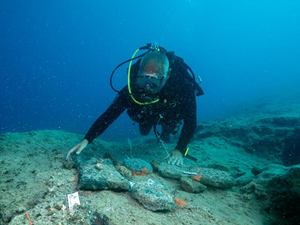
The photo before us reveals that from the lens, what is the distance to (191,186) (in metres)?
2.76

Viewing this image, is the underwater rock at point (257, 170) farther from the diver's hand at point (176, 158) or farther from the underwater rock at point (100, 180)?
the underwater rock at point (100, 180)

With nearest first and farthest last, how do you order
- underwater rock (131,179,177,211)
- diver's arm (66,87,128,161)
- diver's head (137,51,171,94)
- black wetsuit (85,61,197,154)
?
underwater rock (131,179,177,211), diver's arm (66,87,128,161), diver's head (137,51,171,94), black wetsuit (85,61,197,154)

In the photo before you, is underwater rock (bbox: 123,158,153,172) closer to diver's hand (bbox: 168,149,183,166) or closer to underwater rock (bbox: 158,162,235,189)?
underwater rock (bbox: 158,162,235,189)

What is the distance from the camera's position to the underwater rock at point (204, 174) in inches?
118

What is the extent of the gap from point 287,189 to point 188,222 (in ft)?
6.08

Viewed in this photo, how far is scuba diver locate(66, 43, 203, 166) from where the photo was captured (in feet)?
12.6

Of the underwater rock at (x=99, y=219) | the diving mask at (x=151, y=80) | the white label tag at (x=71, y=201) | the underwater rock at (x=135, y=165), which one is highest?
the diving mask at (x=151, y=80)

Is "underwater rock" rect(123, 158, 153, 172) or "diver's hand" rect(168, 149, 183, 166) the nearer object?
"underwater rock" rect(123, 158, 153, 172)

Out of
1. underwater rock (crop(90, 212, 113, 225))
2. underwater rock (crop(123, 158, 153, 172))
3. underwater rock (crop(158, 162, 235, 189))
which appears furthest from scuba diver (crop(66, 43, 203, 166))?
underwater rock (crop(90, 212, 113, 225))

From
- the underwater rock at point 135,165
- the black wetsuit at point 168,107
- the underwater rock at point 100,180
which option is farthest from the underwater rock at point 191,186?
the black wetsuit at point 168,107

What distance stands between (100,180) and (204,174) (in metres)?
1.97

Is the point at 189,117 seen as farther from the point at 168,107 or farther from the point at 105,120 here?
the point at 105,120

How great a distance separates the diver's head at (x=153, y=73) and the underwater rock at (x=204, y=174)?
5.86ft

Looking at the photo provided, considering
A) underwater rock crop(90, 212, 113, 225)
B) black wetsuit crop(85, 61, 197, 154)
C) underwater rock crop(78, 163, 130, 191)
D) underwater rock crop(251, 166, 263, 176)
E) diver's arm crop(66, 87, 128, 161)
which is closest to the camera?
underwater rock crop(90, 212, 113, 225)
